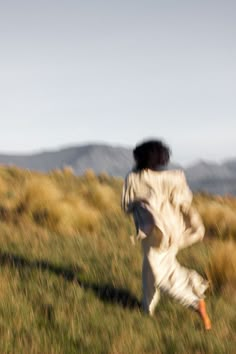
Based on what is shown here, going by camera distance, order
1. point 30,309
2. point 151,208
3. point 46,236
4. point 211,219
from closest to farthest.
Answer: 1. point 30,309
2. point 151,208
3. point 46,236
4. point 211,219

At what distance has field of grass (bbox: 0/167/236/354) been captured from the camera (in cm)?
530

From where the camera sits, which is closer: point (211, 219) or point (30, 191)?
point (30, 191)

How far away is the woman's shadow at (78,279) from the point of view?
256 inches

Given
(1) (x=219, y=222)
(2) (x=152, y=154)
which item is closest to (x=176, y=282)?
(2) (x=152, y=154)

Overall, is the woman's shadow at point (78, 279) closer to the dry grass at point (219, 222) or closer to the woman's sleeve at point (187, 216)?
the woman's sleeve at point (187, 216)

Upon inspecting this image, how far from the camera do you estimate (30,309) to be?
570 centimetres

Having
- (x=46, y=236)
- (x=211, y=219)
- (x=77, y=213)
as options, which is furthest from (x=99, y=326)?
(x=211, y=219)

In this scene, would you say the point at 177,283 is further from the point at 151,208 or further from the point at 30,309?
the point at 30,309

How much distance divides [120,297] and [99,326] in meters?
1.05

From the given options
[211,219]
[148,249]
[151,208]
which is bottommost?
[211,219]

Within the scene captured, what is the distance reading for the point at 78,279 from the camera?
7.06 meters

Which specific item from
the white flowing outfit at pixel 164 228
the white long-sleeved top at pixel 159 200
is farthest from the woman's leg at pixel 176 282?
the white long-sleeved top at pixel 159 200

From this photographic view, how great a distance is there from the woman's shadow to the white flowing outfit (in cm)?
33

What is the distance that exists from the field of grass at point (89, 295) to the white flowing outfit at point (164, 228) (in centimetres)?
25
